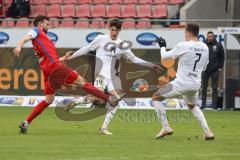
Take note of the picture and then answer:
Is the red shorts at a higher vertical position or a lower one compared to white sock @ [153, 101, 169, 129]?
higher

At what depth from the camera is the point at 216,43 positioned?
969 inches

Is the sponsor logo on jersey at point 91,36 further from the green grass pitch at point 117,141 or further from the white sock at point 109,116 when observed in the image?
the white sock at point 109,116

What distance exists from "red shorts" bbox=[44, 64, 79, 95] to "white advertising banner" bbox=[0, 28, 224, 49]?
840 centimetres

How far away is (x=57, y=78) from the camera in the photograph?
1659 cm

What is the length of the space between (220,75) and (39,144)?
500 inches

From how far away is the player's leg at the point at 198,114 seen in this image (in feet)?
48.1

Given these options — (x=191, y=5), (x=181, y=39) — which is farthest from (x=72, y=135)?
(x=191, y=5)

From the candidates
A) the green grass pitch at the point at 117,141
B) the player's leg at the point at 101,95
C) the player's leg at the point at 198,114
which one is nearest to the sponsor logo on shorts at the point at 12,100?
the green grass pitch at the point at 117,141

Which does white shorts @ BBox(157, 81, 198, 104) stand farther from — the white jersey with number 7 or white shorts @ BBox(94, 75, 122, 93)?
white shorts @ BBox(94, 75, 122, 93)

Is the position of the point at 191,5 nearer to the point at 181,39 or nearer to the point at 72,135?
the point at 181,39

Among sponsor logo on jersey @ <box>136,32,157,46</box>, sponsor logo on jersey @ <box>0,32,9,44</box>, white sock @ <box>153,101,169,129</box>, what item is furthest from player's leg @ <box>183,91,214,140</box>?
sponsor logo on jersey @ <box>0,32,9,44</box>

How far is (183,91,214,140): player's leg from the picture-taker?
1466 cm

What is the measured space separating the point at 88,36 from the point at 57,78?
8789mm

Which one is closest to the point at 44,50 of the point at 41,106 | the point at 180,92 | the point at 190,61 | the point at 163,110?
the point at 41,106
